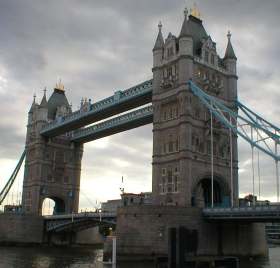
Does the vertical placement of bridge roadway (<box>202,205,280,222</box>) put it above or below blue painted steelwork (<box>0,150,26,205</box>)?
below

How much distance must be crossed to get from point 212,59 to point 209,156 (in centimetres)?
1517

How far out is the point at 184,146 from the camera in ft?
205

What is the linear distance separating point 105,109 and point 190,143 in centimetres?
2220

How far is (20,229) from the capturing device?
8669 cm

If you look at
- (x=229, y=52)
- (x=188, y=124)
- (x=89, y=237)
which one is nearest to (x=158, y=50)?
(x=229, y=52)

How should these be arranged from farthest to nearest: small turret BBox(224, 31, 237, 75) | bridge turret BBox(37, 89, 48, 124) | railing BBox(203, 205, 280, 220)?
bridge turret BBox(37, 89, 48, 124), small turret BBox(224, 31, 237, 75), railing BBox(203, 205, 280, 220)

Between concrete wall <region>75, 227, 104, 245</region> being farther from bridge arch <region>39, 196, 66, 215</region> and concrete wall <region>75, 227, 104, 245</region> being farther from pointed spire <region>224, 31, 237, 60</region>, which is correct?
pointed spire <region>224, 31, 237, 60</region>

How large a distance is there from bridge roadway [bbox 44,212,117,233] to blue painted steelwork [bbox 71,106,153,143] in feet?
54.6

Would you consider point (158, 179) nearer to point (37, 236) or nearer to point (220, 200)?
point (220, 200)

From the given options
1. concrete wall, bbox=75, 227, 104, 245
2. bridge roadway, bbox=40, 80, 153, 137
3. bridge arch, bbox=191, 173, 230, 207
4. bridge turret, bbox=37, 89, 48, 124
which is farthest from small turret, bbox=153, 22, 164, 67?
concrete wall, bbox=75, 227, 104, 245

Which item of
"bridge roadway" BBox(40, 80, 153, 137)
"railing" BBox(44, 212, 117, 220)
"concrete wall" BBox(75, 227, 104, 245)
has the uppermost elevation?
"bridge roadway" BBox(40, 80, 153, 137)

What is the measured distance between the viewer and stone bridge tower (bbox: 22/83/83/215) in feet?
317

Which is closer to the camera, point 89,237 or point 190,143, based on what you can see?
point 190,143

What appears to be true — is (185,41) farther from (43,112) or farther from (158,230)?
(43,112)
